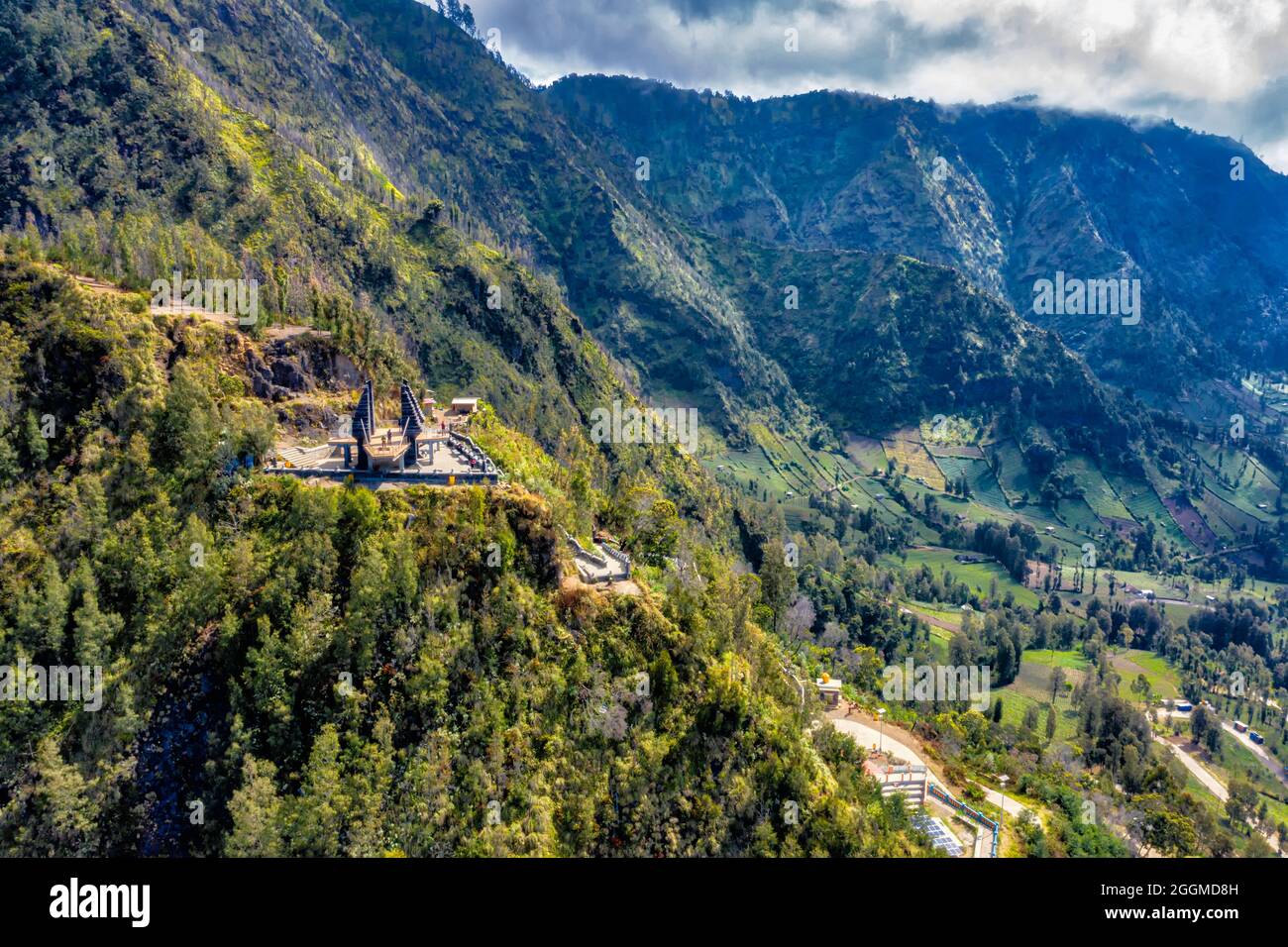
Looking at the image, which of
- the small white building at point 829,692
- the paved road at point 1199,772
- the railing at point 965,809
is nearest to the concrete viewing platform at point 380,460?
the small white building at point 829,692

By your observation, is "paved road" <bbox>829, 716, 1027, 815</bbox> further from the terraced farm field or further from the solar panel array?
the terraced farm field

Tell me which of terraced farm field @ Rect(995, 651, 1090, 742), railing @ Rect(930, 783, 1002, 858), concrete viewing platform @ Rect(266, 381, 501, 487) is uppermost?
concrete viewing platform @ Rect(266, 381, 501, 487)

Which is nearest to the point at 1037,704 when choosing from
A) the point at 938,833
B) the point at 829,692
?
the point at 829,692

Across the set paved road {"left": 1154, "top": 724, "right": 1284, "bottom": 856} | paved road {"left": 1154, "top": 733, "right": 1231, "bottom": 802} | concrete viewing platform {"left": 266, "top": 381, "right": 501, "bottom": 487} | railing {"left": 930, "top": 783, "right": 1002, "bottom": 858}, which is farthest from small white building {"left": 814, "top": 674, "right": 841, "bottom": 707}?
paved road {"left": 1154, "top": 724, "right": 1284, "bottom": 856}

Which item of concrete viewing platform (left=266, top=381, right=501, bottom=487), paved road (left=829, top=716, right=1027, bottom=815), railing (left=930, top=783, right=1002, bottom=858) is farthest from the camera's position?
paved road (left=829, top=716, right=1027, bottom=815)

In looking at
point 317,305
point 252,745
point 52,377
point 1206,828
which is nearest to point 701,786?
point 252,745

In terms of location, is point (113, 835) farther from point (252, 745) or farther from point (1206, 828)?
point (1206, 828)

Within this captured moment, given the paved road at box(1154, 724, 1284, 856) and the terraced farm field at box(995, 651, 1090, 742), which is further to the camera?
the terraced farm field at box(995, 651, 1090, 742)
